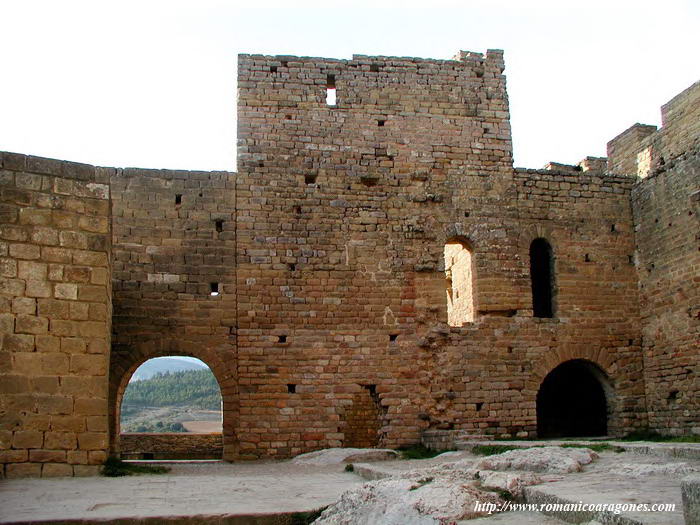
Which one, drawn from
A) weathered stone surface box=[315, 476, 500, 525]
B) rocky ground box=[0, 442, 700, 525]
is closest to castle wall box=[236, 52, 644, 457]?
rocky ground box=[0, 442, 700, 525]

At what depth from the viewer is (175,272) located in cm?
1355

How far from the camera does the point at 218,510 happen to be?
218 inches

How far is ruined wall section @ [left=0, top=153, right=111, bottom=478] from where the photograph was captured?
8297 millimetres

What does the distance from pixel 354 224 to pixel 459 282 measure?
11.8ft

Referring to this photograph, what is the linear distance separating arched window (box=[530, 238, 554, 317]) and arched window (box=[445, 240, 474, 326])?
1237mm

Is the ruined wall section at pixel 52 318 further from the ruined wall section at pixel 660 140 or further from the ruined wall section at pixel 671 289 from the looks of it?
the ruined wall section at pixel 660 140

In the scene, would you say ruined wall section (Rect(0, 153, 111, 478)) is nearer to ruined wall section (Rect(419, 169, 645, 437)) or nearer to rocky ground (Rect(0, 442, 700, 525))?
rocky ground (Rect(0, 442, 700, 525))

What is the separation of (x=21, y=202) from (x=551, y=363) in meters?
9.56

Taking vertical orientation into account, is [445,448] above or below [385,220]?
below

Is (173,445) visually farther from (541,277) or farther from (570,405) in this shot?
(541,277)

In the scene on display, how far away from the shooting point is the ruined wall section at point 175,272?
43.2ft

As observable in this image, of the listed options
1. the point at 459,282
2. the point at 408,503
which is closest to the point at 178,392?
the point at 459,282

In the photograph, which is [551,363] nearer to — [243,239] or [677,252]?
[677,252]

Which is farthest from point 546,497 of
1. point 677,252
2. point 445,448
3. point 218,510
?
point 677,252
